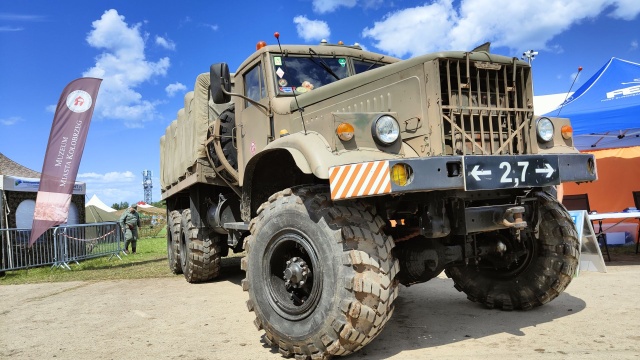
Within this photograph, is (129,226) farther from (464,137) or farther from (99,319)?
(464,137)

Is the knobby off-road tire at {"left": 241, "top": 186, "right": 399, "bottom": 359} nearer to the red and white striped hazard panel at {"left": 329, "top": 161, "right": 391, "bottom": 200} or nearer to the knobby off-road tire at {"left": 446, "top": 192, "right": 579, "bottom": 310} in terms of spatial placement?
the red and white striped hazard panel at {"left": 329, "top": 161, "right": 391, "bottom": 200}

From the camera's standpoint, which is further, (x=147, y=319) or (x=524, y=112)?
(x=147, y=319)

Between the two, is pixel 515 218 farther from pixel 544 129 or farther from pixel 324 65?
pixel 324 65

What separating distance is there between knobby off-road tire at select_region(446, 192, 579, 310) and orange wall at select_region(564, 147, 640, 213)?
685 cm

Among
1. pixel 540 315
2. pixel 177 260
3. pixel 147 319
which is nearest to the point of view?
pixel 540 315

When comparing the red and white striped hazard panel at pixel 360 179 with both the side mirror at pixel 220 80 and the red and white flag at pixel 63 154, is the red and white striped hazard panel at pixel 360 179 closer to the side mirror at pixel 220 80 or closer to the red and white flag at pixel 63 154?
the side mirror at pixel 220 80

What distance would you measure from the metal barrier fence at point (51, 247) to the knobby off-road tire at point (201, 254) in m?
5.78

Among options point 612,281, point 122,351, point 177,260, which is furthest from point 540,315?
point 177,260

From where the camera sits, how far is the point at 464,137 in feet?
11.8

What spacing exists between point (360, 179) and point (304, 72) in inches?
96.8

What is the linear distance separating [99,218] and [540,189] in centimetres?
3178

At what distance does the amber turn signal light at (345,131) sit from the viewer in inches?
135

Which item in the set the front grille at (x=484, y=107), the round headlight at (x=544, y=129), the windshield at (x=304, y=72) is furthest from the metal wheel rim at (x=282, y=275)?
the round headlight at (x=544, y=129)

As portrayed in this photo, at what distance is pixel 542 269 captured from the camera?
4.38 m
